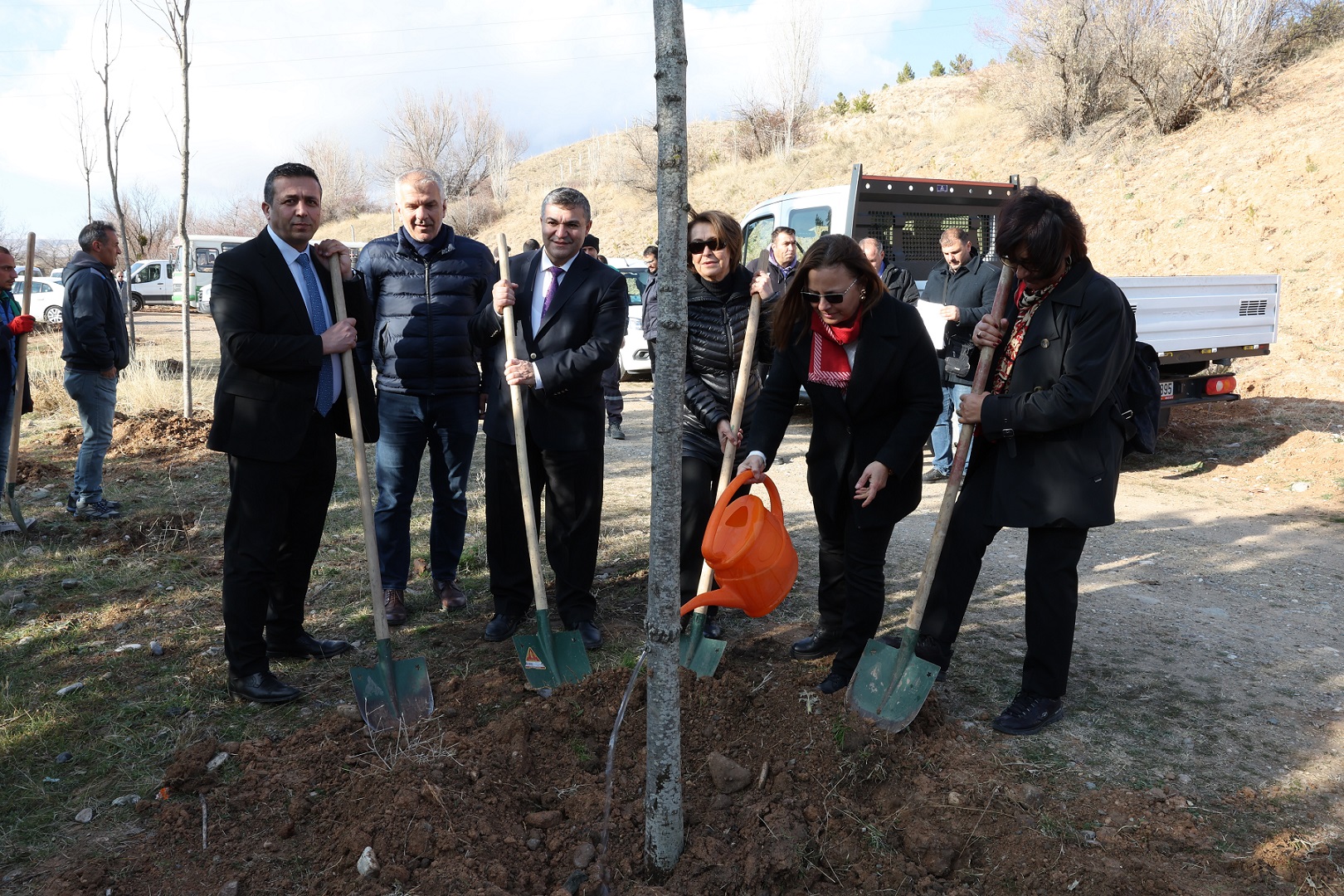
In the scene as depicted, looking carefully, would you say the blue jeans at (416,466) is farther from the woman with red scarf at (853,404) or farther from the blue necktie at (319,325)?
the woman with red scarf at (853,404)

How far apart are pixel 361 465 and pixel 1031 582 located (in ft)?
8.40

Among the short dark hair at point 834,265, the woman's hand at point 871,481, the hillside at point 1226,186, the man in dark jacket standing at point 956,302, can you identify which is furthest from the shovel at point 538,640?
the hillside at point 1226,186

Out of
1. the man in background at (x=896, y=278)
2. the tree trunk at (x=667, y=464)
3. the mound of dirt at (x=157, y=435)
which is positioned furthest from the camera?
the mound of dirt at (x=157, y=435)

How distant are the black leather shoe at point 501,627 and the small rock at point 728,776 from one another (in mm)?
1528

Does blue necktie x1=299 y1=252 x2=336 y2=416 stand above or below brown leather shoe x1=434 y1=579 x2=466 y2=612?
above

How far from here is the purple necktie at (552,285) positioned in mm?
3936

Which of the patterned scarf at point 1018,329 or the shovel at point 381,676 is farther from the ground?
the patterned scarf at point 1018,329

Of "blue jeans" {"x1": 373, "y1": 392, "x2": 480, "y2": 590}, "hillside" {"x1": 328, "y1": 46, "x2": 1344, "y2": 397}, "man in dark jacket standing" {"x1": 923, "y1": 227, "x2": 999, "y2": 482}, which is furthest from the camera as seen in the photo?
"hillside" {"x1": 328, "y1": 46, "x2": 1344, "y2": 397}

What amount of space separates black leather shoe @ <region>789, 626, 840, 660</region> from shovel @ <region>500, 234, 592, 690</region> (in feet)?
2.98

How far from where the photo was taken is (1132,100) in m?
17.8

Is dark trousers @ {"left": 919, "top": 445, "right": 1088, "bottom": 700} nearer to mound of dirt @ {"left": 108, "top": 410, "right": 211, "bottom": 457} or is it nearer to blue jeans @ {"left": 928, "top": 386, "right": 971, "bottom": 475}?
blue jeans @ {"left": 928, "top": 386, "right": 971, "bottom": 475}

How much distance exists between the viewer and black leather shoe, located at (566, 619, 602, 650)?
397 cm

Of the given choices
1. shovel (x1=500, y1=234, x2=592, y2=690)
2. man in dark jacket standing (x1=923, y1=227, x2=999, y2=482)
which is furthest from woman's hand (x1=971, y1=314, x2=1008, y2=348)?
man in dark jacket standing (x1=923, y1=227, x2=999, y2=482)

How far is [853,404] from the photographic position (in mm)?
3338
